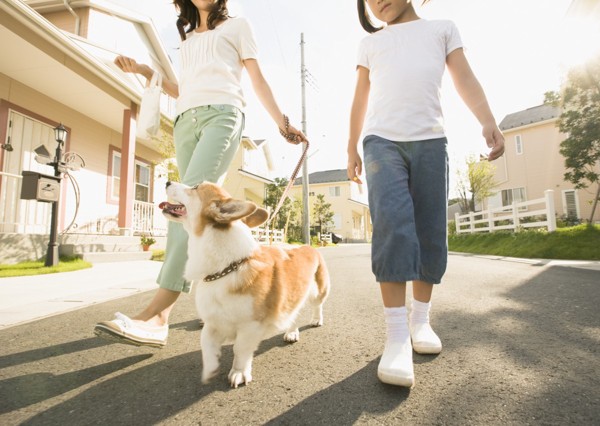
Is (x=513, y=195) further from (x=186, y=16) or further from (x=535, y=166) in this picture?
(x=186, y=16)

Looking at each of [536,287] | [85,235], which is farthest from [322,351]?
[85,235]

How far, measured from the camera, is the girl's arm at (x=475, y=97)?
2.00 metres

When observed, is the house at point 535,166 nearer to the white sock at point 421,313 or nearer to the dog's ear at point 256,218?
the white sock at point 421,313

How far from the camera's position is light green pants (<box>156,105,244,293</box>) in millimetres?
2150

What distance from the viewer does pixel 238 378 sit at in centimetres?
164

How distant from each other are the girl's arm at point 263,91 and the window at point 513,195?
89.2ft

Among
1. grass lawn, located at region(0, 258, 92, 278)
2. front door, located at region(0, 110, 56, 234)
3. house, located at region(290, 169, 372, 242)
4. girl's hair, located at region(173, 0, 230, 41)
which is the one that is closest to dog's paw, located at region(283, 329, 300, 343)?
girl's hair, located at region(173, 0, 230, 41)

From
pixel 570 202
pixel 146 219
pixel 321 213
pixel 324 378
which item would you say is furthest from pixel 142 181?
pixel 570 202

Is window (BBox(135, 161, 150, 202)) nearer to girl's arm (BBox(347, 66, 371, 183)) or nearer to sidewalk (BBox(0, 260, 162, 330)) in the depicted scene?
sidewalk (BBox(0, 260, 162, 330))

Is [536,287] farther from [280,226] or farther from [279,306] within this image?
[280,226]

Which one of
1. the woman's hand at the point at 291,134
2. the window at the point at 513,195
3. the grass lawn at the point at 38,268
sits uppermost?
the window at the point at 513,195

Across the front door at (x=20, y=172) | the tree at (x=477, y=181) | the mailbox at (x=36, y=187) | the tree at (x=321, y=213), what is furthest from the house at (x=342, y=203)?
the mailbox at (x=36, y=187)

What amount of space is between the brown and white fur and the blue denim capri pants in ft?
1.97

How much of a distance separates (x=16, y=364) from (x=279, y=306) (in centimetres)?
151
